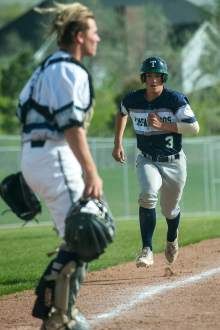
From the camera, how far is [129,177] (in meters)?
27.9

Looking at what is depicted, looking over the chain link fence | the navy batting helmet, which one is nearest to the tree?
the chain link fence

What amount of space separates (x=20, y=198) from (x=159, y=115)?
3.65 meters

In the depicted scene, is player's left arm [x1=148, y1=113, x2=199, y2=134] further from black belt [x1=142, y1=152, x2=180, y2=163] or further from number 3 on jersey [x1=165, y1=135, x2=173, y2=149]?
black belt [x1=142, y1=152, x2=180, y2=163]

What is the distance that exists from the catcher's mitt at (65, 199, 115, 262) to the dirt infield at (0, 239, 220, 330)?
3.33 ft

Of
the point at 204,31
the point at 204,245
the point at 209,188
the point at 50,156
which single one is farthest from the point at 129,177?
the point at 204,31

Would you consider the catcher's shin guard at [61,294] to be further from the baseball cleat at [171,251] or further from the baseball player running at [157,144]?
the baseball cleat at [171,251]

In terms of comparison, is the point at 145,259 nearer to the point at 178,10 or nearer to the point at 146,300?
the point at 146,300

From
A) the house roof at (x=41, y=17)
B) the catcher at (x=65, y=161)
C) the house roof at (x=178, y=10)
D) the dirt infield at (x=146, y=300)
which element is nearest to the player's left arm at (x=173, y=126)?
the dirt infield at (x=146, y=300)

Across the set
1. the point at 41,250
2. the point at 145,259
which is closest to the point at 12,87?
the point at 41,250

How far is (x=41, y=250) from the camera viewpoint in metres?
13.6

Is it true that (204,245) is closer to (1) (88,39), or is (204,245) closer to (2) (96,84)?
(1) (88,39)

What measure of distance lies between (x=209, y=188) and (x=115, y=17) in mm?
28662

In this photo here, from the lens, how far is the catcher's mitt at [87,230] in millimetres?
5684

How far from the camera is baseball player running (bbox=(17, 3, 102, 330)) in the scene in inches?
225
